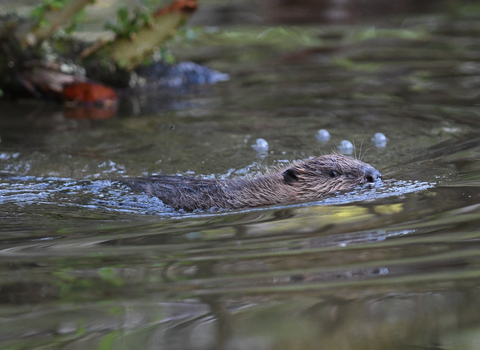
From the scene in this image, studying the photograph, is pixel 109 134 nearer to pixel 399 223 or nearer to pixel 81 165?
pixel 81 165

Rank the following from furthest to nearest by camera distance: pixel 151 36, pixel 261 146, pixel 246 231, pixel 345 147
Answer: pixel 151 36 < pixel 261 146 < pixel 345 147 < pixel 246 231

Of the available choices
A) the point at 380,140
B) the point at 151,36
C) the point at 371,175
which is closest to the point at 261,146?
the point at 380,140

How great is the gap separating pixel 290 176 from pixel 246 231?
4.04ft

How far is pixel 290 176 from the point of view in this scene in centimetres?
479

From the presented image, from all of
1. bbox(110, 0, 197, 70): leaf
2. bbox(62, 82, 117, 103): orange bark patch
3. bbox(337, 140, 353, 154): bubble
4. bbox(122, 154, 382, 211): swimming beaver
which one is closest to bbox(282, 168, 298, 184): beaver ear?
bbox(122, 154, 382, 211): swimming beaver

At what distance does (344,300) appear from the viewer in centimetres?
250

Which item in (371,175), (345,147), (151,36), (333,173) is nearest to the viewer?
(371,175)

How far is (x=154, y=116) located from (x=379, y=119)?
2.60 m

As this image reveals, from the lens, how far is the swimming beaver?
459 centimetres

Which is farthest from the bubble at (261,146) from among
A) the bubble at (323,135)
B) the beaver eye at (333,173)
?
the beaver eye at (333,173)

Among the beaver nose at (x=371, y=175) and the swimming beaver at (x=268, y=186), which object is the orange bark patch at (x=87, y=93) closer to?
the swimming beaver at (x=268, y=186)

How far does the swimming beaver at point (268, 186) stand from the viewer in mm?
4590

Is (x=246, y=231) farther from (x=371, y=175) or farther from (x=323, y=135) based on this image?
(x=323, y=135)

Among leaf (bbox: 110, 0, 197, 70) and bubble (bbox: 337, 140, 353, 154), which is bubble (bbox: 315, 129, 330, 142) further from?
leaf (bbox: 110, 0, 197, 70)
